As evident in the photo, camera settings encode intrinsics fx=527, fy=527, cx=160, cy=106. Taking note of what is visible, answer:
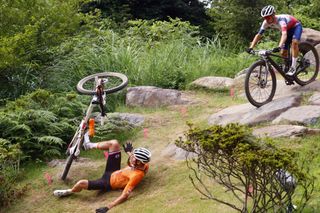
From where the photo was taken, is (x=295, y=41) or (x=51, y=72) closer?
(x=295, y=41)

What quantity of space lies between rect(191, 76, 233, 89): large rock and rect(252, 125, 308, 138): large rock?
352cm

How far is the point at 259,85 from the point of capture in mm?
8391

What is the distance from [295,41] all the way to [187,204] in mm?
3819

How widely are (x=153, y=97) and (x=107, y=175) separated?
142 inches

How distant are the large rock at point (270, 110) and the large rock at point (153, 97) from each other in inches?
85.8

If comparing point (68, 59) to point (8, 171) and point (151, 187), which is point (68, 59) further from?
point (151, 187)

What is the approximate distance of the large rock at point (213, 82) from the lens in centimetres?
1093

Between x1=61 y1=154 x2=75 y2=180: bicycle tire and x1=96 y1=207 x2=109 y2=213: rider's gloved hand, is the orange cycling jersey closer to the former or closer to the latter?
x1=96 y1=207 x2=109 y2=213: rider's gloved hand

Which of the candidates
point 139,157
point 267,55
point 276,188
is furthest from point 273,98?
point 276,188

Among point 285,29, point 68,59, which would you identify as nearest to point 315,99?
point 285,29

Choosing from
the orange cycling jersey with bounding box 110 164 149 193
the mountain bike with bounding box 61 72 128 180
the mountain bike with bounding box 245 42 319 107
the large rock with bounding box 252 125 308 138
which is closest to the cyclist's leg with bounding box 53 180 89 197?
the orange cycling jersey with bounding box 110 164 149 193

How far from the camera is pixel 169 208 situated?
19.2 feet

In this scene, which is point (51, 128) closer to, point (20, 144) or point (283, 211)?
point (20, 144)

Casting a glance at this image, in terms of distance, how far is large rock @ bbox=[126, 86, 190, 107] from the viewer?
10.3 metres
